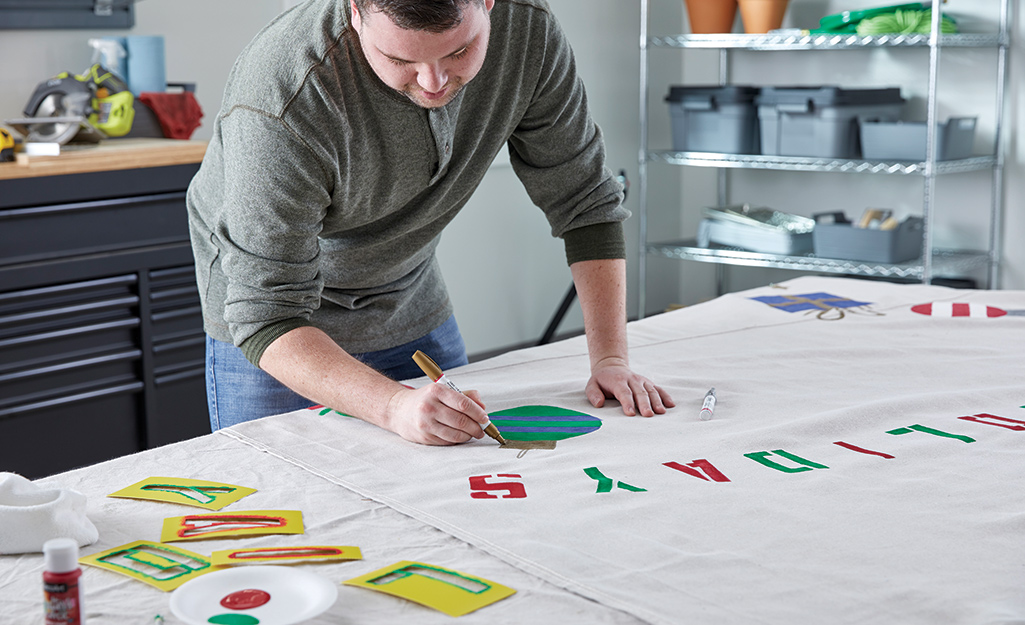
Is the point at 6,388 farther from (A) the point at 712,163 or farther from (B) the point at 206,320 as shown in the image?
(A) the point at 712,163

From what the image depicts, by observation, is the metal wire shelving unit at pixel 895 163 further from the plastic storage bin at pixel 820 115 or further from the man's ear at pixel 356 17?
the man's ear at pixel 356 17

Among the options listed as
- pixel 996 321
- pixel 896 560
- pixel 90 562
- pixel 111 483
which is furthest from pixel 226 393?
pixel 996 321

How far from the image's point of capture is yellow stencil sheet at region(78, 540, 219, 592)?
0.84 meters

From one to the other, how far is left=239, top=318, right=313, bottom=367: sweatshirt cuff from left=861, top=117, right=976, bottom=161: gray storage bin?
2477mm

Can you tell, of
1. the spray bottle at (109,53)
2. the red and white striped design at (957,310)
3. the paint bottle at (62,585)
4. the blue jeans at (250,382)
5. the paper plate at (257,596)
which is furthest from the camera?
the spray bottle at (109,53)

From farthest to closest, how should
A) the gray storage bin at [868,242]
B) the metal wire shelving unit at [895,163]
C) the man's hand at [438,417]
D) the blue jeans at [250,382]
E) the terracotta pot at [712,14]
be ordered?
the terracotta pot at [712,14] → the gray storage bin at [868,242] → the metal wire shelving unit at [895,163] → the blue jeans at [250,382] → the man's hand at [438,417]

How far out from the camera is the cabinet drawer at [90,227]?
228 cm

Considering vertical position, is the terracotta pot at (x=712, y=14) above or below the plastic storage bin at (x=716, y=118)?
above

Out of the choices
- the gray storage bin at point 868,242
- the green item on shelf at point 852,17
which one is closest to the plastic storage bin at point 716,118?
the green item on shelf at point 852,17

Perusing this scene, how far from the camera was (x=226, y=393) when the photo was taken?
4.97ft

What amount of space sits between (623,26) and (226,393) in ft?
9.96

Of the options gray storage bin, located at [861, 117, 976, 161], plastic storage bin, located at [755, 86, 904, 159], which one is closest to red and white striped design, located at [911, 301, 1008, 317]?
gray storage bin, located at [861, 117, 976, 161]

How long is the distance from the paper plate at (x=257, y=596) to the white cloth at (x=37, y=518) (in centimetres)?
15

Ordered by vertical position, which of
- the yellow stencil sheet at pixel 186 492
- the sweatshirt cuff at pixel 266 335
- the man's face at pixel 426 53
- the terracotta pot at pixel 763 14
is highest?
the terracotta pot at pixel 763 14
